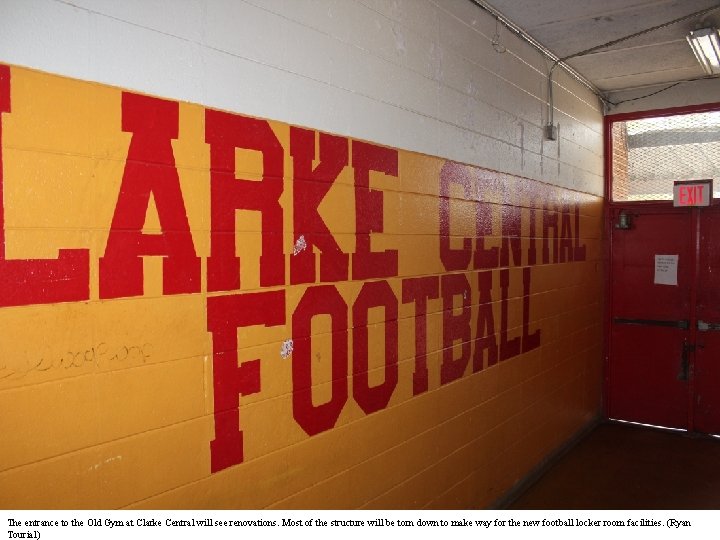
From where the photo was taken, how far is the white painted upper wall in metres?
1.57

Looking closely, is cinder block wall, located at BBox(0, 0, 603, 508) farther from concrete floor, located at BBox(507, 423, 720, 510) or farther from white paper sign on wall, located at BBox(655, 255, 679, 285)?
white paper sign on wall, located at BBox(655, 255, 679, 285)

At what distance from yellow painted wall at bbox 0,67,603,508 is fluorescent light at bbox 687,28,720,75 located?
1.50 meters

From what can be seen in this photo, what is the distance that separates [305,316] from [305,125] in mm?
687

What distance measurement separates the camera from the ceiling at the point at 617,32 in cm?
333

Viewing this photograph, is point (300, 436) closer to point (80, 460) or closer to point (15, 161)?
point (80, 460)

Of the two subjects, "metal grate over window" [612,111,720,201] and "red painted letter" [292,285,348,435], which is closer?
"red painted letter" [292,285,348,435]

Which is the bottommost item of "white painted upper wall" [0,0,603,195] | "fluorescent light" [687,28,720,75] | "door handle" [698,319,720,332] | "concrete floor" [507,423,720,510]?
"concrete floor" [507,423,720,510]

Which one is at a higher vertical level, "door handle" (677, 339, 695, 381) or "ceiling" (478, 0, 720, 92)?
"ceiling" (478, 0, 720, 92)

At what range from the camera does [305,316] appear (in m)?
2.18

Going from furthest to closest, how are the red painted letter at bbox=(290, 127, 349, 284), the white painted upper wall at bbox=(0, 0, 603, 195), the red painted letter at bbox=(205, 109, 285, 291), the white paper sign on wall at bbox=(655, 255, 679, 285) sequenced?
the white paper sign on wall at bbox=(655, 255, 679, 285)
the red painted letter at bbox=(290, 127, 349, 284)
the red painted letter at bbox=(205, 109, 285, 291)
the white painted upper wall at bbox=(0, 0, 603, 195)

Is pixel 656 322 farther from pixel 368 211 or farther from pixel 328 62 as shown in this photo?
pixel 328 62

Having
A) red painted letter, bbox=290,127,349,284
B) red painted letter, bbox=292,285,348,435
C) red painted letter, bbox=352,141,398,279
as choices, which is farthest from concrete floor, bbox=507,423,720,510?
red painted letter, bbox=290,127,349,284

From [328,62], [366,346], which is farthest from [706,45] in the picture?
[366,346]

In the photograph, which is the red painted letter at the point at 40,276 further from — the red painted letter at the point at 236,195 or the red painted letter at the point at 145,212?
the red painted letter at the point at 236,195
